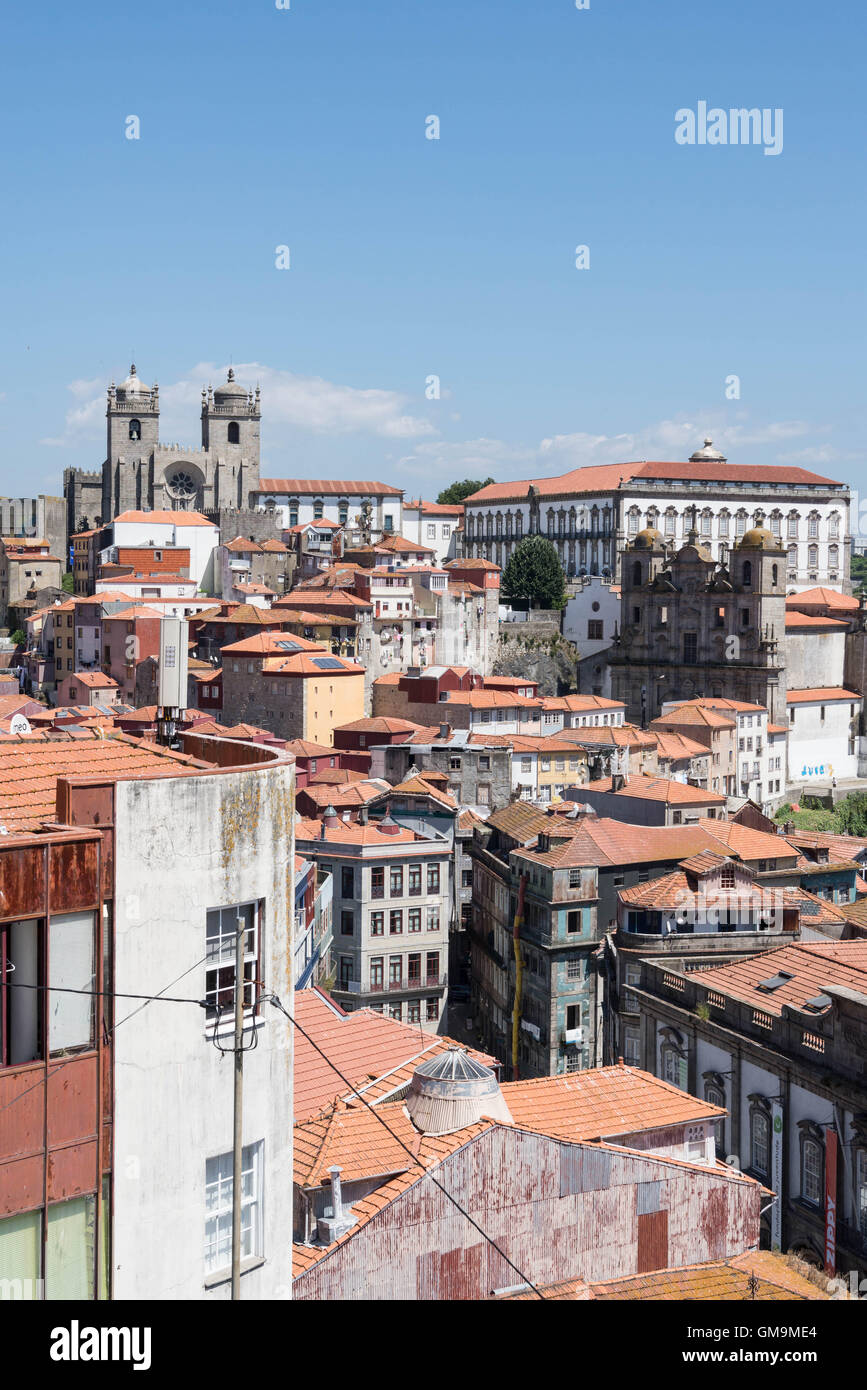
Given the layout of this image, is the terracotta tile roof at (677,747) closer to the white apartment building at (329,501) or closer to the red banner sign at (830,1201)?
the white apartment building at (329,501)

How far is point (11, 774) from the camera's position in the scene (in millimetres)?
8727

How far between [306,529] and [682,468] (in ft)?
96.9

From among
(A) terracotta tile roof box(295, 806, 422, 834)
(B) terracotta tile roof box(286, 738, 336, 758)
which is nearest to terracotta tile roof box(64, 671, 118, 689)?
(B) terracotta tile roof box(286, 738, 336, 758)

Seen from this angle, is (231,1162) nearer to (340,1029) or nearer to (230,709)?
(340,1029)

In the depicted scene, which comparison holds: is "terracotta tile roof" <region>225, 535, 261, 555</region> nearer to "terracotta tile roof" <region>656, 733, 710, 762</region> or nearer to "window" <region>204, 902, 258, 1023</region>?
"terracotta tile roof" <region>656, 733, 710, 762</region>

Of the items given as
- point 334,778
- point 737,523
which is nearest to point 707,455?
point 737,523

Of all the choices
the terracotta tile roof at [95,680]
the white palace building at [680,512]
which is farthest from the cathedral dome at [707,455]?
the terracotta tile roof at [95,680]

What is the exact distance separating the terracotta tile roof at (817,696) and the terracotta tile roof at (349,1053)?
6335 cm

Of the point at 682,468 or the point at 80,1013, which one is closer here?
the point at 80,1013

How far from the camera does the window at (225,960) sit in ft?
26.7

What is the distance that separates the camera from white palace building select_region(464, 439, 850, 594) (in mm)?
110750

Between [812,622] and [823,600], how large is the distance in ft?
19.7

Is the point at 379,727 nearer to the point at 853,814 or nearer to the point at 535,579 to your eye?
the point at 853,814
